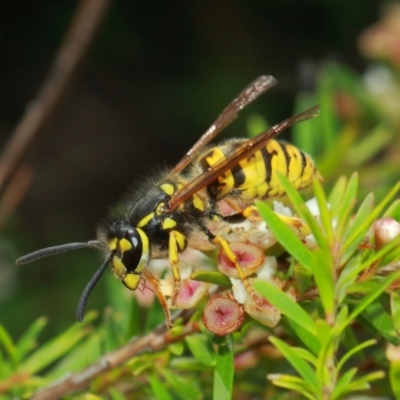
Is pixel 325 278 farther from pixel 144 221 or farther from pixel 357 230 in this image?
pixel 144 221

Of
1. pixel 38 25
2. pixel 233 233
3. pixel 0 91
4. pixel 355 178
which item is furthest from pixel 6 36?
pixel 355 178

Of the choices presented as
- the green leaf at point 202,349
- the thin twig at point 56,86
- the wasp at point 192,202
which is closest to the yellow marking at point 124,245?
the wasp at point 192,202

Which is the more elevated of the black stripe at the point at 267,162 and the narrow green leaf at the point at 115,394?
the black stripe at the point at 267,162

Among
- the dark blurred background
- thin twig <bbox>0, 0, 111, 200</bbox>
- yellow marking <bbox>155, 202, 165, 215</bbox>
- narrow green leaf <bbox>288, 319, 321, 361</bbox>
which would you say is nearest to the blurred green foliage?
narrow green leaf <bbox>288, 319, 321, 361</bbox>

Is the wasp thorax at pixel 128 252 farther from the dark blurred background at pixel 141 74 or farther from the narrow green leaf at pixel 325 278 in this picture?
the dark blurred background at pixel 141 74

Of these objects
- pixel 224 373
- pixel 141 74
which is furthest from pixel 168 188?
pixel 141 74

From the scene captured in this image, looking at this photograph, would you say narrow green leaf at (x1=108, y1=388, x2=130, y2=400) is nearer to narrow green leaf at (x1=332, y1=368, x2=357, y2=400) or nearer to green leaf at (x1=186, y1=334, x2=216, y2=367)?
green leaf at (x1=186, y1=334, x2=216, y2=367)
